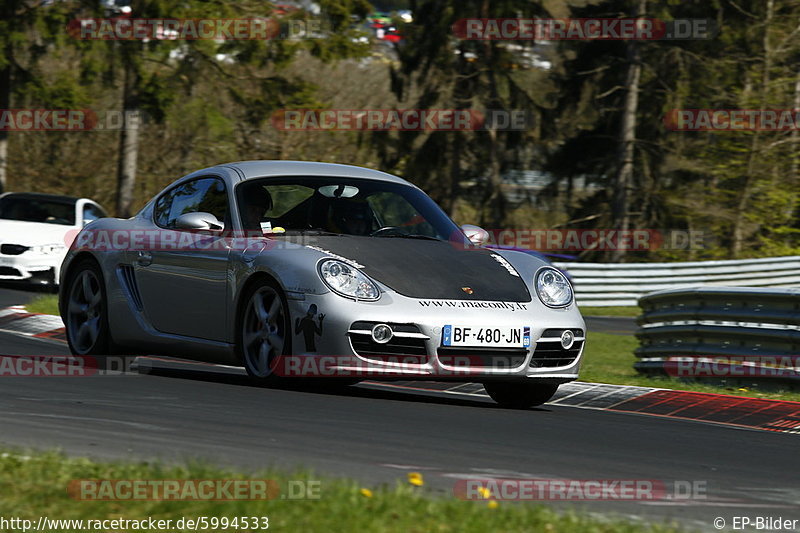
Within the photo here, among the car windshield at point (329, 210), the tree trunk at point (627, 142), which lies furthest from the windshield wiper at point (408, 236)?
the tree trunk at point (627, 142)

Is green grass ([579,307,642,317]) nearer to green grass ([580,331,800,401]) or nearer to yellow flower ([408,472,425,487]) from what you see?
green grass ([580,331,800,401])

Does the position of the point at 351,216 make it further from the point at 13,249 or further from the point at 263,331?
the point at 13,249

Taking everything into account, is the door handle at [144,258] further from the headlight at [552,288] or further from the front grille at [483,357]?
the headlight at [552,288]

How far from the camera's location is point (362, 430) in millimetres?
6227

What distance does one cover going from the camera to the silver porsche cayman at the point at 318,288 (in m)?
7.27

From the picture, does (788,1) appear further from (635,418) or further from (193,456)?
(193,456)

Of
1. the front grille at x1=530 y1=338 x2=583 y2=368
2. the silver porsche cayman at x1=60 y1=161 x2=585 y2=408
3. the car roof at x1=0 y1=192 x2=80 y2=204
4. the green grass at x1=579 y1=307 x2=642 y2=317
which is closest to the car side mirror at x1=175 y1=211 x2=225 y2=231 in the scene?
the silver porsche cayman at x1=60 y1=161 x2=585 y2=408

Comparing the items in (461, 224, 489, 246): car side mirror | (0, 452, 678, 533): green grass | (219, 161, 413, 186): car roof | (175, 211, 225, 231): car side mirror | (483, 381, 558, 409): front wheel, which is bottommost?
(483, 381, 558, 409): front wheel

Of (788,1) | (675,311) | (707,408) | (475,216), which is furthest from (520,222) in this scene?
(707,408)

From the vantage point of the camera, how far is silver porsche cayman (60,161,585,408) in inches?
286

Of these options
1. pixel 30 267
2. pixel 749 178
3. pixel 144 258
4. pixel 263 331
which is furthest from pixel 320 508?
pixel 749 178

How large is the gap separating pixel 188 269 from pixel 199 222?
0.48 m

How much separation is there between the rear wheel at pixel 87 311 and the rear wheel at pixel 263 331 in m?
1.58

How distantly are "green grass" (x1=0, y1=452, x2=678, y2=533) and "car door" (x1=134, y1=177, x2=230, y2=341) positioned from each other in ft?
11.1
